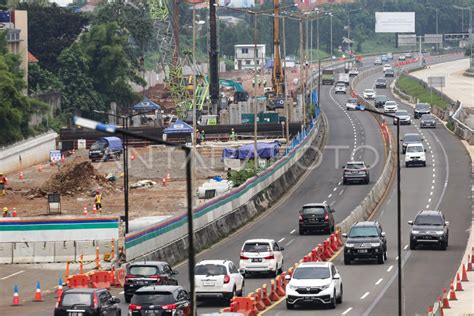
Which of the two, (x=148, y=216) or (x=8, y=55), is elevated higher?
(x=8, y=55)

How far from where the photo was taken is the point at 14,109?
11294cm

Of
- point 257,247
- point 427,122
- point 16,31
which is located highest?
point 16,31

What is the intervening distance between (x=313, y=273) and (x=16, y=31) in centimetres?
10150

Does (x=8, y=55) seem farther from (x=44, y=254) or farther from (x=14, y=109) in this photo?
(x=44, y=254)

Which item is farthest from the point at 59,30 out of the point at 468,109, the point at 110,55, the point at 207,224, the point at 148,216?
the point at 207,224

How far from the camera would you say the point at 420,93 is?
563ft

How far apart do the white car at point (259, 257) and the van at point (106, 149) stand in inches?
2314

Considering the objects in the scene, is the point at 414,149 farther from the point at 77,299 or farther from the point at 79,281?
the point at 77,299

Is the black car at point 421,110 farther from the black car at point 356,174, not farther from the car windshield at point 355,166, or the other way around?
the black car at point 356,174

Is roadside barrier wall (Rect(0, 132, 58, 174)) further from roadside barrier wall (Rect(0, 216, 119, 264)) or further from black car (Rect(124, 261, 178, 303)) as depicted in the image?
black car (Rect(124, 261, 178, 303))

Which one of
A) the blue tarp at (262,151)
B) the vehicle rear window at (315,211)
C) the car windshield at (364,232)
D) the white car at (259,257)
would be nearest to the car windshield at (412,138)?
the blue tarp at (262,151)

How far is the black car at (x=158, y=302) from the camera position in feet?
123

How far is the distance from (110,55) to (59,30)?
39.4 feet

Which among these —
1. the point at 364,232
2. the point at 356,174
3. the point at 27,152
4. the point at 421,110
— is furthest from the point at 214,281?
the point at 421,110
